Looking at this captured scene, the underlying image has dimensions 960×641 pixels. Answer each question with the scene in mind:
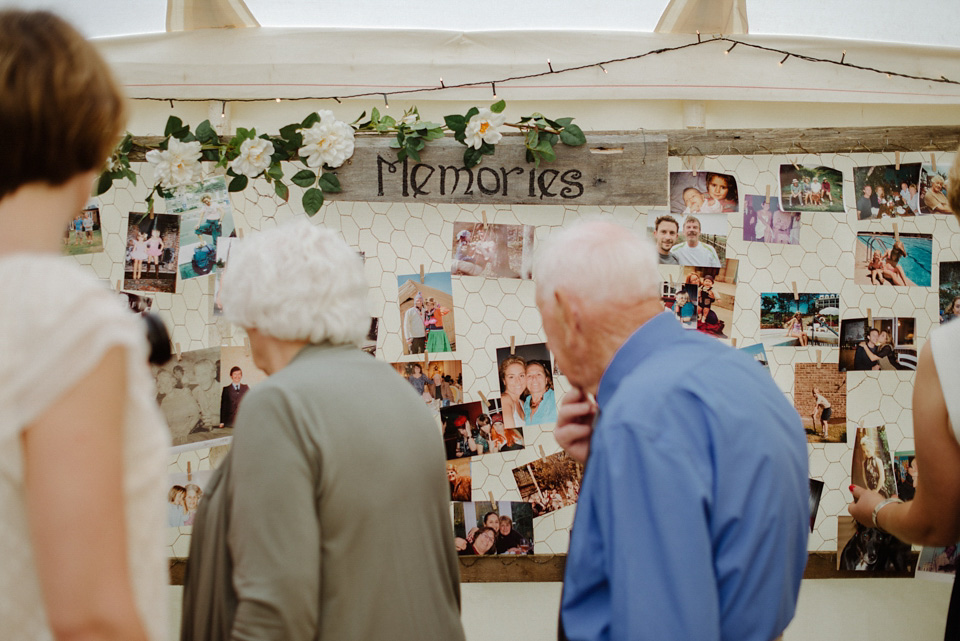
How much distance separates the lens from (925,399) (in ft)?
3.45

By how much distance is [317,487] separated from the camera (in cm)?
98

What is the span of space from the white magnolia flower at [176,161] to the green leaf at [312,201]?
0.98 ft

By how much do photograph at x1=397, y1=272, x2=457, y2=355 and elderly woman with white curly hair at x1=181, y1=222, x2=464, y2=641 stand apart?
0.67 metres

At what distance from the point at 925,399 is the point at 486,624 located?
49.6 inches

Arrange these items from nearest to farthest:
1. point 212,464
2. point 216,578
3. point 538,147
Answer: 1. point 216,578
2. point 538,147
3. point 212,464

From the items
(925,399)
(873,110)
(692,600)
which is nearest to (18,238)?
(692,600)

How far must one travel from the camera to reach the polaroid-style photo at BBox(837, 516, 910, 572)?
1807mm

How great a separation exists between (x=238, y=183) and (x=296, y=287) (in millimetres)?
841

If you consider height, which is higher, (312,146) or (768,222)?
(312,146)

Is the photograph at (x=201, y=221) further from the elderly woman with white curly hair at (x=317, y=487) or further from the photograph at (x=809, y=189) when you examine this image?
the photograph at (x=809, y=189)

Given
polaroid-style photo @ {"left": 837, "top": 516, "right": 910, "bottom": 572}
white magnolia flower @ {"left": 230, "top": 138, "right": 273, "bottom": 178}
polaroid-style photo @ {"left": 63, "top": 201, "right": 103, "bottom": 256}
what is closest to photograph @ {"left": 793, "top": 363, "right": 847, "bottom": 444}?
polaroid-style photo @ {"left": 837, "top": 516, "right": 910, "bottom": 572}

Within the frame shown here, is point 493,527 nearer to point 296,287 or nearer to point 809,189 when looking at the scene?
point 296,287

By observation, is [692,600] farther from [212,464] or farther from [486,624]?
[212,464]

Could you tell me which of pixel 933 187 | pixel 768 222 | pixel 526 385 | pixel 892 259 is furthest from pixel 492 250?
pixel 933 187
